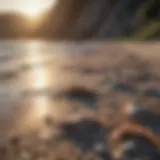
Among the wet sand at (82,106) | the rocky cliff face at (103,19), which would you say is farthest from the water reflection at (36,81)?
the rocky cliff face at (103,19)

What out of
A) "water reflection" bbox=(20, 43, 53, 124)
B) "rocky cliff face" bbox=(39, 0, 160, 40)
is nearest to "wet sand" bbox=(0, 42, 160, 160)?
"water reflection" bbox=(20, 43, 53, 124)

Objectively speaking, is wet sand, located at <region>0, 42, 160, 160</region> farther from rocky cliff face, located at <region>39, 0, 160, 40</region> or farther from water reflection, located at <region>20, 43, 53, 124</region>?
rocky cliff face, located at <region>39, 0, 160, 40</region>

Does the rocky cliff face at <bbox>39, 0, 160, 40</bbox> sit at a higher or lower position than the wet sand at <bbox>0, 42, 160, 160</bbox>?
higher

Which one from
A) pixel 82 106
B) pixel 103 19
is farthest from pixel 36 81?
pixel 103 19

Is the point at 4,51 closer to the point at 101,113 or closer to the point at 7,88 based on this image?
the point at 7,88

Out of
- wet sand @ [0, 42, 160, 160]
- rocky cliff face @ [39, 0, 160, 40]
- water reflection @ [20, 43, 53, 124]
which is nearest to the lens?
wet sand @ [0, 42, 160, 160]

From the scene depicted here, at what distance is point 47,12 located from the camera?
335cm

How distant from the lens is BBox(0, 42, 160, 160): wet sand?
0.54 m

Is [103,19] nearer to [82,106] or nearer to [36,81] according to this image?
[36,81]

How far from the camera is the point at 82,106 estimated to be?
0.68 metres

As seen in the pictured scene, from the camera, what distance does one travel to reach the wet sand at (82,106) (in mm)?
536

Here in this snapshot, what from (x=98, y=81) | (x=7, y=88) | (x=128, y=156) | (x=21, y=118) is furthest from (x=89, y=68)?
(x=128, y=156)

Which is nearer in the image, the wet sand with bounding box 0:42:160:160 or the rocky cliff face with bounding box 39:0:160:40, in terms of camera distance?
the wet sand with bounding box 0:42:160:160

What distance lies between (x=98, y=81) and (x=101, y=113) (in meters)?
0.18
